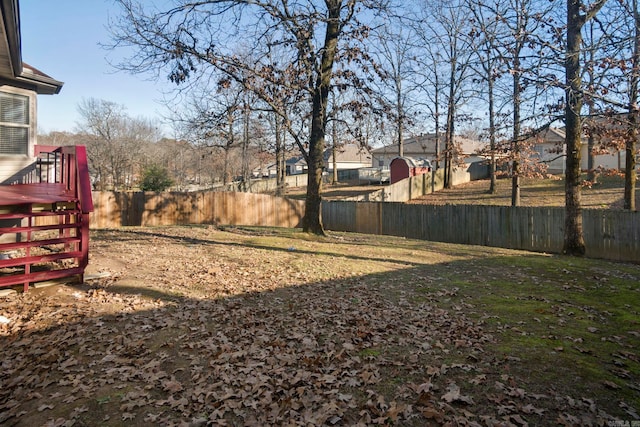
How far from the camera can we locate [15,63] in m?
8.07

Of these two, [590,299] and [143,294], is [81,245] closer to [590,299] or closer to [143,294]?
[143,294]

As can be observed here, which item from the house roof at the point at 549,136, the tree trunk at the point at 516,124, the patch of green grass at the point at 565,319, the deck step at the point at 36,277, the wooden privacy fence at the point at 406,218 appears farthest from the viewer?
the wooden privacy fence at the point at 406,218

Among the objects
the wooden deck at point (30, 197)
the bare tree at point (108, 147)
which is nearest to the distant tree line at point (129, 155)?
the bare tree at point (108, 147)

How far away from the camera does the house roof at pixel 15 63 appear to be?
550 centimetres

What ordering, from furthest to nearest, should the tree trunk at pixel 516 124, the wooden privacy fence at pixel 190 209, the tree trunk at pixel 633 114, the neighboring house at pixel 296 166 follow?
1. the neighboring house at pixel 296 166
2. the wooden privacy fence at pixel 190 209
3. the tree trunk at pixel 516 124
4. the tree trunk at pixel 633 114

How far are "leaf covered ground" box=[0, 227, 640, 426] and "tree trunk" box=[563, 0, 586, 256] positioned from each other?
333 cm

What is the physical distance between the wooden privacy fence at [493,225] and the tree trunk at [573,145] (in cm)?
297

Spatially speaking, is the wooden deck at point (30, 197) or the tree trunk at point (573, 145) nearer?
the wooden deck at point (30, 197)

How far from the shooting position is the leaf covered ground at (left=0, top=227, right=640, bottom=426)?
145 inches

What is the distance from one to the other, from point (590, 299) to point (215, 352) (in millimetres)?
6727

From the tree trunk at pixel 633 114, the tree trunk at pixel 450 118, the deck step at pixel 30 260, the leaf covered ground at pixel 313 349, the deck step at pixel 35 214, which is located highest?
the tree trunk at pixel 450 118

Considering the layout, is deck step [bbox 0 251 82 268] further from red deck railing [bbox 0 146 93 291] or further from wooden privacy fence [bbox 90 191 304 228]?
wooden privacy fence [bbox 90 191 304 228]

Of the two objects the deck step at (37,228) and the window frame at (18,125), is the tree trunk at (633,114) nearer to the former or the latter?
the deck step at (37,228)

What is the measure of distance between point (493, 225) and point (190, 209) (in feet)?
49.5
